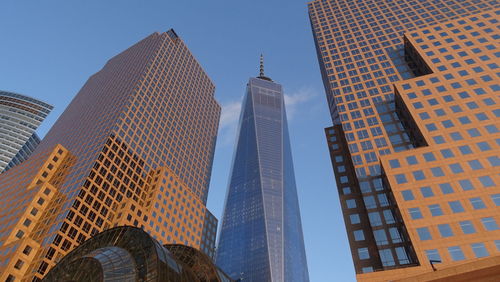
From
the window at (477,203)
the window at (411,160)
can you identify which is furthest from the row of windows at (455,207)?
the window at (411,160)

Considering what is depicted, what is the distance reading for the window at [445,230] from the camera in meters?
47.2

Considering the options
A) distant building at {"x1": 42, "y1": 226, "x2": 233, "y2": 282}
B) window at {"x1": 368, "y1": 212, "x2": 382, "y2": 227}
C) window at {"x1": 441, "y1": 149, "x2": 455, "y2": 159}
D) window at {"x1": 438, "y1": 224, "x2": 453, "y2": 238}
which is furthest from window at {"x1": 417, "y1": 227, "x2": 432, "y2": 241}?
distant building at {"x1": 42, "y1": 226, "x2": 233, "y2": 282}

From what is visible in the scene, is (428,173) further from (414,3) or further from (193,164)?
(193,164)

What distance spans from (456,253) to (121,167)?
8355 cm

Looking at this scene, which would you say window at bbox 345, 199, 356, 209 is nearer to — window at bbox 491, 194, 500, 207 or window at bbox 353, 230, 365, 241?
window at bbox 353, 230, 365, 241

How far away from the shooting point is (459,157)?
181 ft

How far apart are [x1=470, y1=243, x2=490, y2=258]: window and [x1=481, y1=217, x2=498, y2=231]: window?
2712 millimetres

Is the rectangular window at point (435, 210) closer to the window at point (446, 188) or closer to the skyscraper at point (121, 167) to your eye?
the window at point (446, 188)

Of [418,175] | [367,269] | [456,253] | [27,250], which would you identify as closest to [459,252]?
[456,253]

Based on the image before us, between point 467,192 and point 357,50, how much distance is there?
5814 cm

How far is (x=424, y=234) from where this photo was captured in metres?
48.1

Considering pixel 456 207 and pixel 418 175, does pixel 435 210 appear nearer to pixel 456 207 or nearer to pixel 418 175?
pixel 456 207

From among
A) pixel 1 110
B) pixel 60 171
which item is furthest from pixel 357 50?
pixel 1 110

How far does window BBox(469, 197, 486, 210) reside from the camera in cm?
4844
